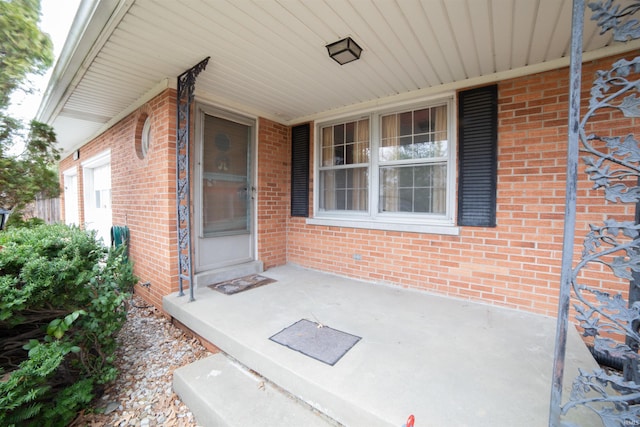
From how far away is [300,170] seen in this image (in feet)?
14.8

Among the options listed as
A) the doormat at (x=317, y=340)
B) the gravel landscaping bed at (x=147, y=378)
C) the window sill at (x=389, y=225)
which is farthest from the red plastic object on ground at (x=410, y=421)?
the window sill at (x=389, y=225)

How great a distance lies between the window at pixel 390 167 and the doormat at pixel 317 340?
1.75 metres

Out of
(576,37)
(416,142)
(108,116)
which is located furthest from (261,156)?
(576,37)

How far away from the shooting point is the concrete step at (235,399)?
5.35 feet

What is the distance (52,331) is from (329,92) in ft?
11.2

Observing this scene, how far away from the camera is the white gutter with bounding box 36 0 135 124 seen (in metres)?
2.02

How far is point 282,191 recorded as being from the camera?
4.61 m

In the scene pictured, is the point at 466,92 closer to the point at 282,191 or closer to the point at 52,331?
the point at 282,191

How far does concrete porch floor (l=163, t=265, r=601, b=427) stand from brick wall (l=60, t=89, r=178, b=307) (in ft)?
1.91

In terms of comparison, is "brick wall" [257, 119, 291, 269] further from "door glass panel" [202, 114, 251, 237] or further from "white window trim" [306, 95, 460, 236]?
"white window trim" [306, 95, 460, 236]

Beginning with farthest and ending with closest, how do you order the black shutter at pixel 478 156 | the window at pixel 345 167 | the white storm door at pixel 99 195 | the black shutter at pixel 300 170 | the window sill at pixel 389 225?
1. the white storm door at pixel 99 195
2. the black shutter at pixel 300 170
3. the window at pixel 345 167
4. the window sill at pixel 389 225
5. the black shutter at pixel 478 156

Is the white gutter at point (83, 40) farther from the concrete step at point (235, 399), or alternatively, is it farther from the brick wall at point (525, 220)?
the brick wall at point (525, 220)

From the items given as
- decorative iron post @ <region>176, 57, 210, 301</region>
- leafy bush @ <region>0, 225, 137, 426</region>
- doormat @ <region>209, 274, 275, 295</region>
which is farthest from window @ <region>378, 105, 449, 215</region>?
leafy bush @ <region>0, 225, 137, 426</region>

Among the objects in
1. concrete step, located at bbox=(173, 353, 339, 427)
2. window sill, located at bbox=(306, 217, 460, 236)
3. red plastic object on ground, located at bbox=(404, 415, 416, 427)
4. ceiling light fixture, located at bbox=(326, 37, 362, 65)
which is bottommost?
concrete step, located at bbox=(173, 353, 339, 427)
